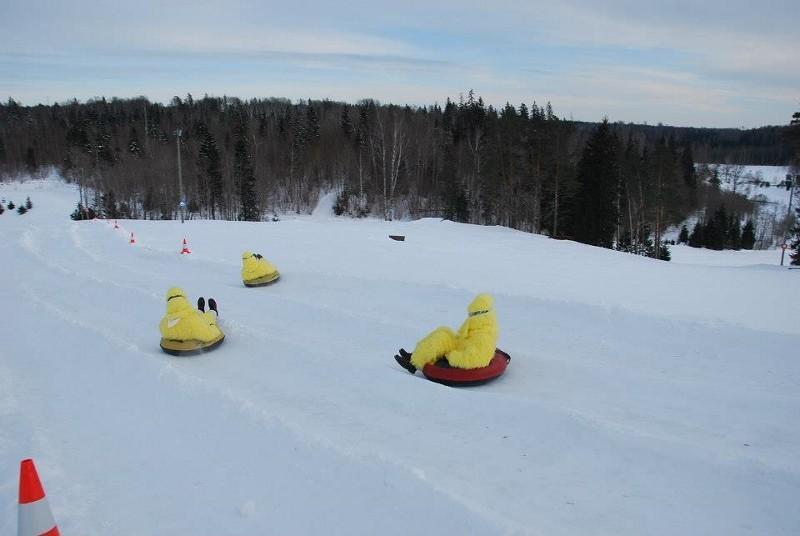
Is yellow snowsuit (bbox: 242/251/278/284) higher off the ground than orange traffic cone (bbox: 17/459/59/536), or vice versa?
orange traffic cone (bbox: 17/459/59/536)

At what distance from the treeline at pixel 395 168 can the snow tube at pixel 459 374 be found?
30.7 meters

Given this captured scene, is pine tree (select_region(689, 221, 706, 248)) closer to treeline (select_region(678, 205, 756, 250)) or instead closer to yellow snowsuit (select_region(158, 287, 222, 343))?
treeline (select_region(678, 205, 756, 250))

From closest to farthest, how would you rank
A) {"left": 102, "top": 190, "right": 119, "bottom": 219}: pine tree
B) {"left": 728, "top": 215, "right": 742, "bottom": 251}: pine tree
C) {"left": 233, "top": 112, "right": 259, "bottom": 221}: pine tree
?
1. {"left": 102, "top": 190, "right": 119, "bottom": 219}: pine tree
2. {"left": 233, "top": 112, "right": 259, "bottom": 221}: pine tree
3. {"left": 728, "top": 215, "right": 742, "bottom": 251}: pine tree

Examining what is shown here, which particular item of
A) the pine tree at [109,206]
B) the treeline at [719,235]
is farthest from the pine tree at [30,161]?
the treeline at [719,235]

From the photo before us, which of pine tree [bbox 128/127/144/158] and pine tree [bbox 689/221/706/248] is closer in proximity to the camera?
pine tree [bbox 689/221/706/248]

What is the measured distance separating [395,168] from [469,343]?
49.3 metres

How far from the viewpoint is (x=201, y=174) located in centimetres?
5700

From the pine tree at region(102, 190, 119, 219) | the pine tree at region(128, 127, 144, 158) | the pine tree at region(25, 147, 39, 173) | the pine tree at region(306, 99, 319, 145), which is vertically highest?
the pine tree at region(306, 99, 319, 145)

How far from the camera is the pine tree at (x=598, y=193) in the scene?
115 ft

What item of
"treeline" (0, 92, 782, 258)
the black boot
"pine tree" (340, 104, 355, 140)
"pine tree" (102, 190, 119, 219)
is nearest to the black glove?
the black boot

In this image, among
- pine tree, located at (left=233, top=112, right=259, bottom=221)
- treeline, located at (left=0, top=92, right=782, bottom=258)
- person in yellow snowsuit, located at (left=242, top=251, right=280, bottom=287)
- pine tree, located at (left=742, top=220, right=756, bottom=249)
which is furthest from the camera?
pine tree, located at (left=742, top=220, right=756, bottom=249)

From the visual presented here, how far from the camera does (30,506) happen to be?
2.93 m

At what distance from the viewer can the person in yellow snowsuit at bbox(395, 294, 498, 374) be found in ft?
21.6

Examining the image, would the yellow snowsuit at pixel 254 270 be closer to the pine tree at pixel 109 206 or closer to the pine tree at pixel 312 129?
the pine tree at pixel 109 206
